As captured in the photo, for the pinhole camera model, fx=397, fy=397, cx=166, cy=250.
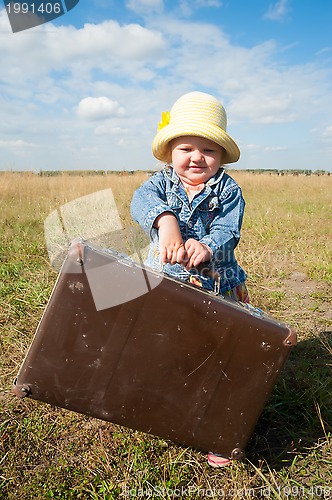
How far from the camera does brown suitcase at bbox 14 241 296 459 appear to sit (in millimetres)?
1164

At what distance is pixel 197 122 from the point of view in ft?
5.40

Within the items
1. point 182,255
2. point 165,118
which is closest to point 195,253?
point 182,255

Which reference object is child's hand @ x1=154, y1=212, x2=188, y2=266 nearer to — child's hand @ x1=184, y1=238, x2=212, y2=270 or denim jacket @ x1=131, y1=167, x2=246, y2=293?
child's hand @ x1=184, y1=238, x2=212, y2=270

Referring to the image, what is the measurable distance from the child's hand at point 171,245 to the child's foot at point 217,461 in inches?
30.2

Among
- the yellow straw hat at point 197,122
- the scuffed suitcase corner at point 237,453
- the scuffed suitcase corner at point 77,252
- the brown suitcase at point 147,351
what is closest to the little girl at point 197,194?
the yellow straw hat at point 197,122

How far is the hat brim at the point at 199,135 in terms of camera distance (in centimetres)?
162

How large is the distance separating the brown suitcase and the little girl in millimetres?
313

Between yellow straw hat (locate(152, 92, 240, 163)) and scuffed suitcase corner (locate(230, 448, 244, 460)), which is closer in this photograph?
scuffed suitcase corner (locate(230, 448, 244, 460))

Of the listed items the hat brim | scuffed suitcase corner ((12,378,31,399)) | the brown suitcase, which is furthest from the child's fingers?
scuffed suitcase corner ((12,378,31,399))

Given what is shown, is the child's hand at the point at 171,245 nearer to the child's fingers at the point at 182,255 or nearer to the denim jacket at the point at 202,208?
the child's fingers at the point at 182,255

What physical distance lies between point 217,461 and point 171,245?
2.82 ft

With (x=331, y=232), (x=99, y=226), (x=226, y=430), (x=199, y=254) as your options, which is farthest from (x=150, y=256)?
(x=331, y=232)

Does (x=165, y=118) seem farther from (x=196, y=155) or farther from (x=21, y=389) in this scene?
(x=21, y=389)

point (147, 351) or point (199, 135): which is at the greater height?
point (199, 135)
